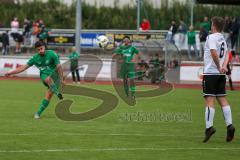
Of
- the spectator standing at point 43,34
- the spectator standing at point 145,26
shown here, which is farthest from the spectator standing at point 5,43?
the spectator standing at point 145,26

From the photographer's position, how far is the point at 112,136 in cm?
1432

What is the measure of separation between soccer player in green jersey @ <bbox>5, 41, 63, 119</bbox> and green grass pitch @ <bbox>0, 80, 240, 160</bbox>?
0.50 meters

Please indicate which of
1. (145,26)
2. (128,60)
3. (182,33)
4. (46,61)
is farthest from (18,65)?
(46,61)

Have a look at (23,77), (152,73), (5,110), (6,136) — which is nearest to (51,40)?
(23,77)

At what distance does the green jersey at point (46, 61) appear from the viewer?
17984mm

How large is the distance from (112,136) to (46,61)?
4.37 meters

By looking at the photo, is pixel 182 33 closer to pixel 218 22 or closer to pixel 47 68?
pixel 47 68

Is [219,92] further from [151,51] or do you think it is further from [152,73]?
[151,51]

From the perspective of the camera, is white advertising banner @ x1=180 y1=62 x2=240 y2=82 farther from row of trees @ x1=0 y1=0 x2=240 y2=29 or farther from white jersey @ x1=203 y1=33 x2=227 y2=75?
white jersey @ x1=203 y1=33 x2=227 y2=75

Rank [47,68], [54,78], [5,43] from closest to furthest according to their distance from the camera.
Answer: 1. [47,68]
2. [54,78]
3. [5,43]

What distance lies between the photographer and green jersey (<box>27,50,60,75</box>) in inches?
708

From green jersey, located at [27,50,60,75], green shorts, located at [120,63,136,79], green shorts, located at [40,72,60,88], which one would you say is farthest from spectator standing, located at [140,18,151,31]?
green jersey, located at [27,50,60,75]

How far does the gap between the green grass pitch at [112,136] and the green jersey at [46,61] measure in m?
1.18

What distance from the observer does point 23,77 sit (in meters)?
39.2
